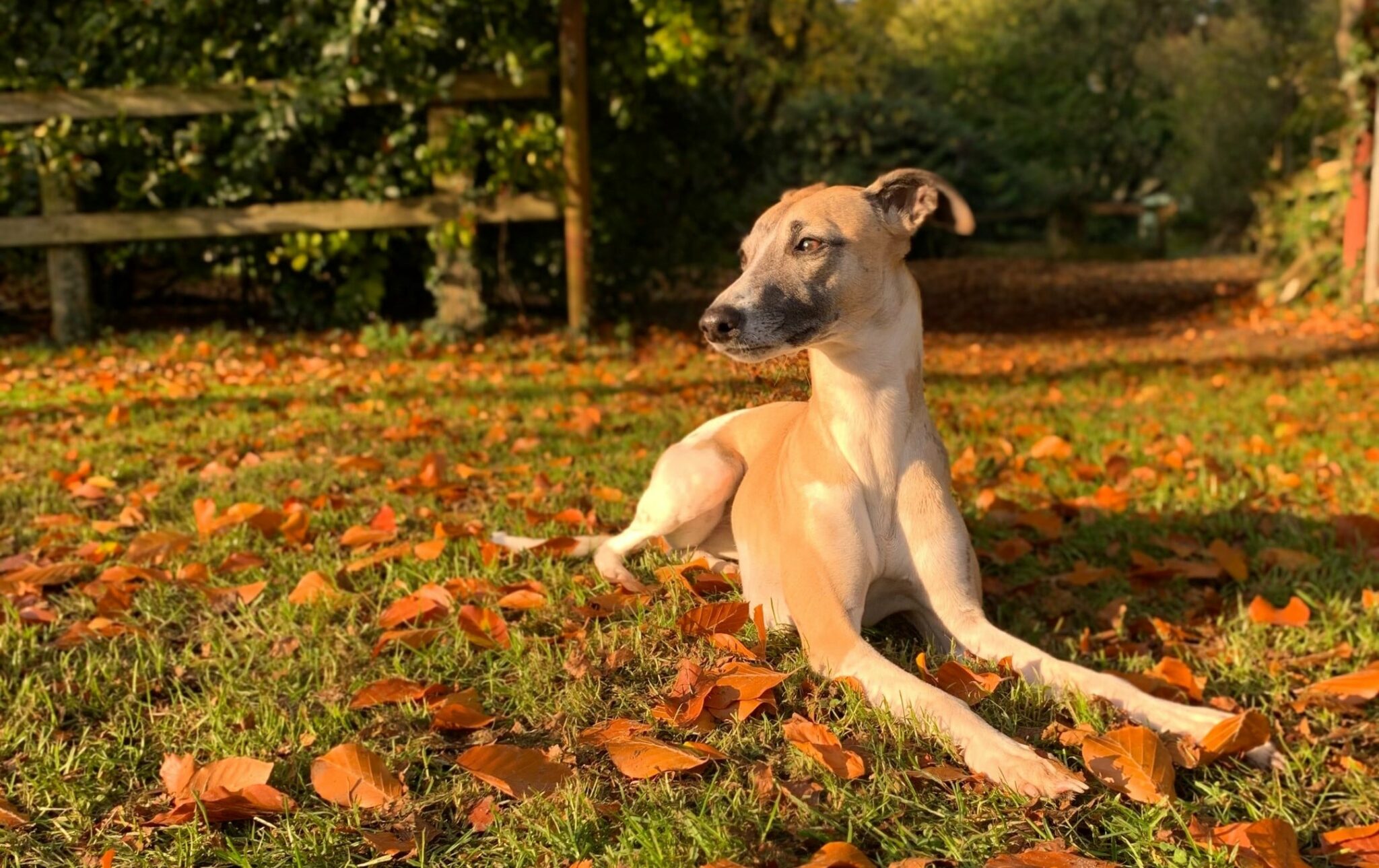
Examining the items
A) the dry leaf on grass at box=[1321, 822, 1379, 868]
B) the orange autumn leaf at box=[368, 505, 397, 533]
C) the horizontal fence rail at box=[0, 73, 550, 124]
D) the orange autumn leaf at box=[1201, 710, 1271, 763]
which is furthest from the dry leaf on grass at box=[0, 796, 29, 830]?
the horizontal fence rail at box=[0, 73, 550, 124]

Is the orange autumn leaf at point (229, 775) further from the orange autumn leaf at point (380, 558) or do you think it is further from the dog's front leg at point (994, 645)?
the dog's front leg at point (994, 645)

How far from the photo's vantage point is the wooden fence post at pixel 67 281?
960cm

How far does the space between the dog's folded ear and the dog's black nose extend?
24.4 inches

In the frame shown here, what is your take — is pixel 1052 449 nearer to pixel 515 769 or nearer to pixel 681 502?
pixel 681 502

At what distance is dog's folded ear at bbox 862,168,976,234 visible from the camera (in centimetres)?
323

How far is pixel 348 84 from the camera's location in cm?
903

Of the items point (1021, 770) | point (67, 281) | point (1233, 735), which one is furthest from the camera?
point (67, 281)

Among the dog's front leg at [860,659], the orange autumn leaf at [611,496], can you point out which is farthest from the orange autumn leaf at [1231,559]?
the orange autumn leaf at [611,496]

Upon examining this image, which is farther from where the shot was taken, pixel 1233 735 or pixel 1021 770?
pixel 1233 735

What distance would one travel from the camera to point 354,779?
2691 mm

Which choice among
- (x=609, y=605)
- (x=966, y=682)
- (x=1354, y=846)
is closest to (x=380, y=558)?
(x=609, y=605)

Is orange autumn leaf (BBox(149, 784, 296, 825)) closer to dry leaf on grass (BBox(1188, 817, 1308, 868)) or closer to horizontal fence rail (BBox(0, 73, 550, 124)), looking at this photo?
dry leaf on grass (BBox(1188, 817, 1308, 868))

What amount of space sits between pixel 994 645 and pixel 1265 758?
0.73 meters

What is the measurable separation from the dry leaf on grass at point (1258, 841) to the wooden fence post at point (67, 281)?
9499 mm
